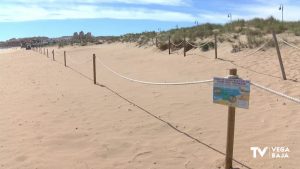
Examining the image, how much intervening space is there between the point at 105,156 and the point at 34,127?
257 cm

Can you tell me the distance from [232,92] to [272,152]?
143cm

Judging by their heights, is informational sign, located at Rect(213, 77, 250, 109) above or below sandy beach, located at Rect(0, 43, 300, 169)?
above

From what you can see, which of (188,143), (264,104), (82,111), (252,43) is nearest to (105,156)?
(188,143)

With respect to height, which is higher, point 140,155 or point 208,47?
point 208,47

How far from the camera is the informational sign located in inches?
210

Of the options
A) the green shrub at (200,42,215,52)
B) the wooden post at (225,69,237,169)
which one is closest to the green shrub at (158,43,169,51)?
the green shrub at (200,42,215,52)

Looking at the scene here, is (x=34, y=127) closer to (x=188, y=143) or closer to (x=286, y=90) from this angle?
(x=188, y=143)

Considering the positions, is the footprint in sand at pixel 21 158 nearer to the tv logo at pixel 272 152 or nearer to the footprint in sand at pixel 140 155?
the footprint in sand at pixel 140 155

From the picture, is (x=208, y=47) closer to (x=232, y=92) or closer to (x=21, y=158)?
(x=21, y=158)

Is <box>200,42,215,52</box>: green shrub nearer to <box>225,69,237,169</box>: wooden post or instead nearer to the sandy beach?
the sandy beach

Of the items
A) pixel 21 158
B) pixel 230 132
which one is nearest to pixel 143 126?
pixel 21 158

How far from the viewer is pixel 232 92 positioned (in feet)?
17.9

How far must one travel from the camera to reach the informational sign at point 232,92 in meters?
5.34

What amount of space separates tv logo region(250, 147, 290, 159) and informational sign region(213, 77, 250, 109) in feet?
3.94
